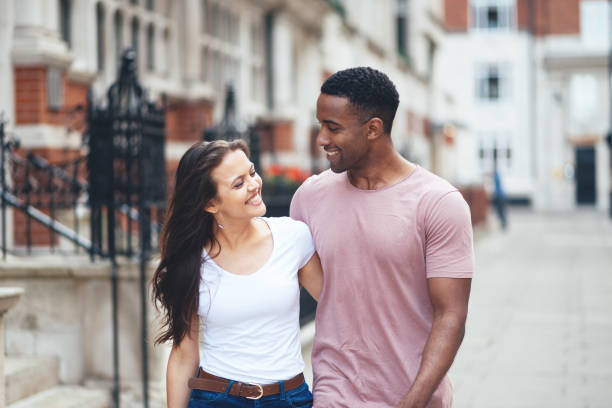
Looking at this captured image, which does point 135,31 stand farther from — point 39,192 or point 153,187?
point 39,192

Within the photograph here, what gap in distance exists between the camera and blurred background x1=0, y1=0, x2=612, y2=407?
664cm

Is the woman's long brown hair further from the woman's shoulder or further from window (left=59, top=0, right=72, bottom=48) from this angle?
window (left=59, top=0, right=72, bottom=48)

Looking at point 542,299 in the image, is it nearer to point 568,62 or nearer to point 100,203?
point 100,203

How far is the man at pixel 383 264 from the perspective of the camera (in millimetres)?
2818

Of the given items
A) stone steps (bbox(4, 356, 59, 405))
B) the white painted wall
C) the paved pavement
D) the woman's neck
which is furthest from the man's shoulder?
the white painted wall

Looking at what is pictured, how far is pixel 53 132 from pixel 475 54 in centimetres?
4156

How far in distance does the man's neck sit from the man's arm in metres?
0.35

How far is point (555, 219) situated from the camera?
37.2 meters

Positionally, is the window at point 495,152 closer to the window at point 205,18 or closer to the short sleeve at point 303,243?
the window at point 205,18

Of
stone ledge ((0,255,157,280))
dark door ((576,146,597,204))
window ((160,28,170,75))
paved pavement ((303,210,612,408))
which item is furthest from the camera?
dark door ((576,146,597,204))

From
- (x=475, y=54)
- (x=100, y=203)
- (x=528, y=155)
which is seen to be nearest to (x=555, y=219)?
(x=528, y=155)

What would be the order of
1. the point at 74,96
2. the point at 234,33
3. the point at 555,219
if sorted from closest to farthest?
the point at 74,96 → the point at 234,33 → the point at 555,219

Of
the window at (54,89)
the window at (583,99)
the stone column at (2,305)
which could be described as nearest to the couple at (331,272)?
the stone column at (2,305)

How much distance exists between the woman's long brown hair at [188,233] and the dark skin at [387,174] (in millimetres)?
378
